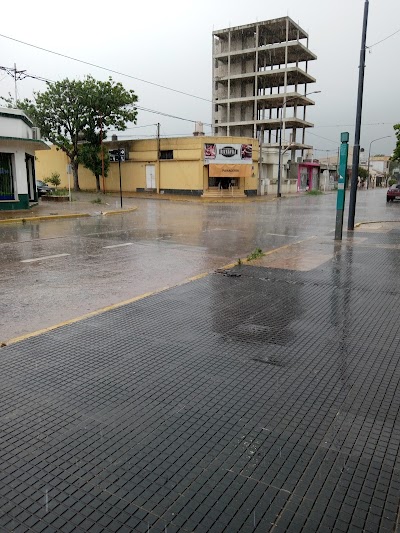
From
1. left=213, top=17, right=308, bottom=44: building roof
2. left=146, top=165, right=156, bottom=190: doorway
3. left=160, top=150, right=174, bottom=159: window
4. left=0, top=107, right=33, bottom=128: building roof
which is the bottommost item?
left=146, top=165, right=156, bottom=190: doorway

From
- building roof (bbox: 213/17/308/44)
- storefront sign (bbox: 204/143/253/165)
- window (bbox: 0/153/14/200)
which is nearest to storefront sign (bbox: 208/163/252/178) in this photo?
storefront sign (bbox: 204/143/253/165)

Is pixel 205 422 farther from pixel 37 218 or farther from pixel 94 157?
pixel 94 157

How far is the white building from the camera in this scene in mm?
20634

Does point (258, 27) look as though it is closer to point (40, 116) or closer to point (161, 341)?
point (40, 116)

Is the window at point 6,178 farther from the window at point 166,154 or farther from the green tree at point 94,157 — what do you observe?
the window at point 166,154

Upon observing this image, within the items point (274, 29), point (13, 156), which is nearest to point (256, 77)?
point (274, 29)

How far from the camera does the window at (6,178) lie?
21531mm

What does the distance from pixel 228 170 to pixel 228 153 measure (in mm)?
1497

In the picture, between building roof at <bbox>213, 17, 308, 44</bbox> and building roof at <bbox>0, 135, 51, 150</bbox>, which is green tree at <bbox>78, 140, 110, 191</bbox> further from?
building roof at <bbox>213, 17, 308, 44</bbox>

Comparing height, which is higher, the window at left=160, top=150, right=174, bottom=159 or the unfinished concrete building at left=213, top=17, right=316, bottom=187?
the unfinished concrete building at left=213, top=17, right=316, bottom=187

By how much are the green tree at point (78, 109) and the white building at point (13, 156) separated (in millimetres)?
18520

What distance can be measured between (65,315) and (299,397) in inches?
140

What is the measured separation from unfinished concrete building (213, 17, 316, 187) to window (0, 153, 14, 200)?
47.1 m

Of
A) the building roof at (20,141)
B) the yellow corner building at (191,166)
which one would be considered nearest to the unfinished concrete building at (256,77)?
the yellow corner building at (191,166)
